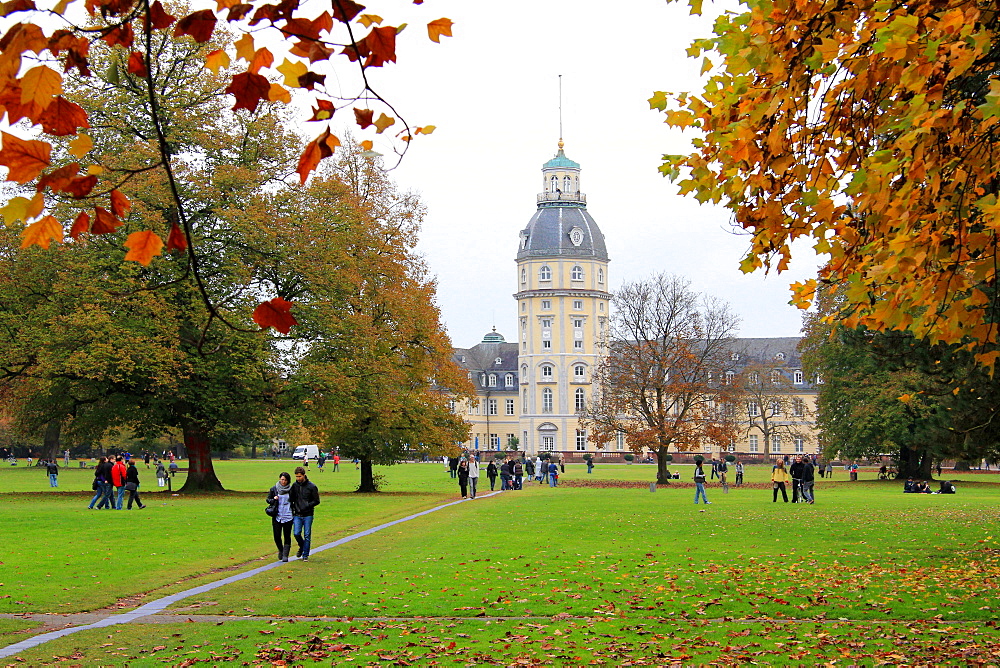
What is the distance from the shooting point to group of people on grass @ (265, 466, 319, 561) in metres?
18.4

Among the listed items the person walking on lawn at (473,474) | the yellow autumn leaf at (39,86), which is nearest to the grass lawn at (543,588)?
the yellow autumn leaf at (39,86)

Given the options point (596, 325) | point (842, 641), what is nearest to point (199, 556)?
point (842, 641)

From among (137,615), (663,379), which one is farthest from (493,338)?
(137,615)

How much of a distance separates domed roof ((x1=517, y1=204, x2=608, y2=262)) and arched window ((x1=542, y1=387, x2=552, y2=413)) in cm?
1574

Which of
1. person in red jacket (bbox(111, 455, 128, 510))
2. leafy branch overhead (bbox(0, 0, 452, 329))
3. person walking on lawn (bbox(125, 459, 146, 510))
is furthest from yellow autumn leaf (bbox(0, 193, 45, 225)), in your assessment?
person in red jacket (bbox(111, 455, 128, 510))

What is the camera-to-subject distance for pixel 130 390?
40.1 m

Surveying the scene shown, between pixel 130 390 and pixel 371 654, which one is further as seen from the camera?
pixel 130 390

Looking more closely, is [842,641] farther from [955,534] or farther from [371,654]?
[955,534]

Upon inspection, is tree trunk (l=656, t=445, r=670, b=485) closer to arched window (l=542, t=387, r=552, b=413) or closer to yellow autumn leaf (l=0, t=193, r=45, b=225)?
yellow autumn leaf (l=0, t=193, r=45, b=225)

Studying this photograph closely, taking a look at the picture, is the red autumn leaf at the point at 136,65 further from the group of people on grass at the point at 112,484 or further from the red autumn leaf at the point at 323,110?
the group of people on grass at the point at 112,484

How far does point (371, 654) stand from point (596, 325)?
396 feet

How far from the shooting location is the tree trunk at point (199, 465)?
1677 inches

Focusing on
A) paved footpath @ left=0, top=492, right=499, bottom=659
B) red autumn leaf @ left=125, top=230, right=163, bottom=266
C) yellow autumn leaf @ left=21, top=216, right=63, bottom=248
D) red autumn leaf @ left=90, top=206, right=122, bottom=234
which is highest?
red autumn leaf @ left=90, top=206, right=122, bottom=234

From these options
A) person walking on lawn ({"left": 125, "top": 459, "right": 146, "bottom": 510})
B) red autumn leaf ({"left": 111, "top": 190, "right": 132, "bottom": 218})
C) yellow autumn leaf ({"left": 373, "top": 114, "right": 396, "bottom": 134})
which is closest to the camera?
red autumn leaf ({"left": 111, "top": 190, "right": 132, "bottom": 218})
